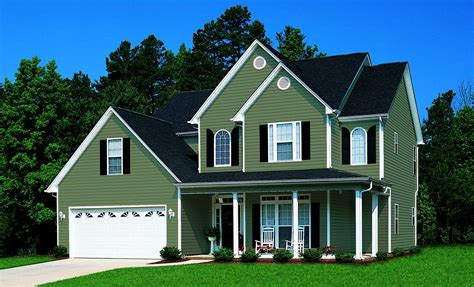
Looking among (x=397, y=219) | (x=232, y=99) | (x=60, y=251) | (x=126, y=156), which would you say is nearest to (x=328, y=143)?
(x=232, y=99)

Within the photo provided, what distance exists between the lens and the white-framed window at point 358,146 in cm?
2898

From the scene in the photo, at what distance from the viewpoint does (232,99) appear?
30969 mm

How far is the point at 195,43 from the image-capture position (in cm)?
6569

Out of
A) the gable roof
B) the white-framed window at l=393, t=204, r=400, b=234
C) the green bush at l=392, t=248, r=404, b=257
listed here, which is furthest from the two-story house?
the gable roof

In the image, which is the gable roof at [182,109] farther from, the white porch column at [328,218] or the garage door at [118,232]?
the white porch column at [328,218]

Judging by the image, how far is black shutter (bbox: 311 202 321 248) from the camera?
93.9 feet

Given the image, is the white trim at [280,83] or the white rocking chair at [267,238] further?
the white trim at [280,83]

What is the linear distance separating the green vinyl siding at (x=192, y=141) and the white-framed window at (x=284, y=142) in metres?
5.58

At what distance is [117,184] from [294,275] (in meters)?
11.8

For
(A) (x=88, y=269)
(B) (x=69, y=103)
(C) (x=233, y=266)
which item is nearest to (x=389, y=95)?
(C) (x=233, y=266)

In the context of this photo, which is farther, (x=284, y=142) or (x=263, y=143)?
(x=263, y=143)

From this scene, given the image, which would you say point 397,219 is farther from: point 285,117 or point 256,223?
point 285,117

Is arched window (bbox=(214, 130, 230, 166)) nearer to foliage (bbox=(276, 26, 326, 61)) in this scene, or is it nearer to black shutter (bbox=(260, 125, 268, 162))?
black shutter (bbox=(260, 125, 268, 162))

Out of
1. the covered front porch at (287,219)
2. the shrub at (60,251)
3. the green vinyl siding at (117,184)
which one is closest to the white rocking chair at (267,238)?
the covered front porch at (287,219)
